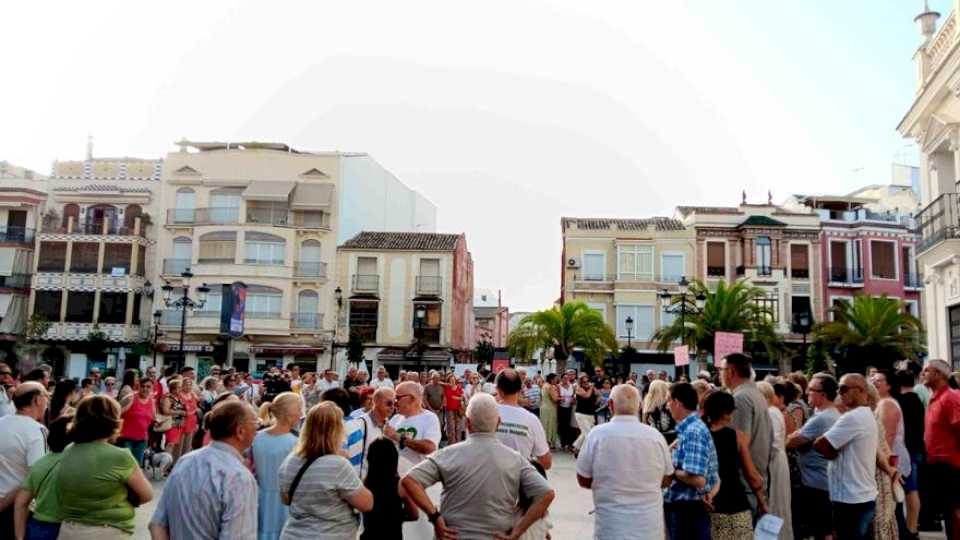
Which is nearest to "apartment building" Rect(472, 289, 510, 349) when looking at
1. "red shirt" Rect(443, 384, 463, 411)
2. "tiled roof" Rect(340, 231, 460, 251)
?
"tiled roof" Rect(340, 231, 460, 251)

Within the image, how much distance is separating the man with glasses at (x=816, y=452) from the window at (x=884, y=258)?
137ft

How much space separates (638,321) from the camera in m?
45.1

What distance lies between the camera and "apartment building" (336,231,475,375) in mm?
45906

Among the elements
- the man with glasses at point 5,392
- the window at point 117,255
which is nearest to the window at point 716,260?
the window at point 117,255

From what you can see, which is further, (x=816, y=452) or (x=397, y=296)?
(x=397, y=296)

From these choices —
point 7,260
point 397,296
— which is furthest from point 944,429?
point 7,260

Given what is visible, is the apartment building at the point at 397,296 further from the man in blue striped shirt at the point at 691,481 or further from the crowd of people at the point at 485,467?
the man in blue striped shirt at the point at 691,481

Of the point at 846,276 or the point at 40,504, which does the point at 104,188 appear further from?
the point at 40,504

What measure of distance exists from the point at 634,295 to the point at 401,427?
130 feet

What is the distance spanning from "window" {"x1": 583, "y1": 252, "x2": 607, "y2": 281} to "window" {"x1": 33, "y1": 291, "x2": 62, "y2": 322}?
29.8 m

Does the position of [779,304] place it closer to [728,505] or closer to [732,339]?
[732,339]

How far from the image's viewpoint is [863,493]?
6.74m

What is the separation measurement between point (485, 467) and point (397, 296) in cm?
4217

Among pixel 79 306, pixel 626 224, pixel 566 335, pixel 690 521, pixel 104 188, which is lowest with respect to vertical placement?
pixel 690 521
